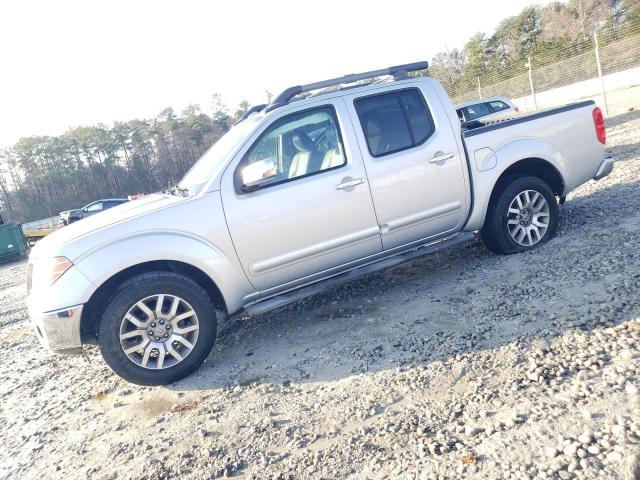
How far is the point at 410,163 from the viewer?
426 centimetres

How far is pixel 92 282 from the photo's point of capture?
3439 mm

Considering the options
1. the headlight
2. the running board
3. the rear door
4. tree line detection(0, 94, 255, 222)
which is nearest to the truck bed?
the rear door

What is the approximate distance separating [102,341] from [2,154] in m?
69.8

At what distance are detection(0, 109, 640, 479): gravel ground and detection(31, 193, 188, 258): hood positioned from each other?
1.21 m

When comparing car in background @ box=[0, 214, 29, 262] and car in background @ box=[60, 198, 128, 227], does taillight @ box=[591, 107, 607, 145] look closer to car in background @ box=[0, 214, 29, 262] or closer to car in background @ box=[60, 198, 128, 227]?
car in background @ box=[0, 214, 29, 262]

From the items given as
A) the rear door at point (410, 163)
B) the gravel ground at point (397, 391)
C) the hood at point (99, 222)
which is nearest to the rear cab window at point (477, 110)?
the gravel ground at point (397, 391)

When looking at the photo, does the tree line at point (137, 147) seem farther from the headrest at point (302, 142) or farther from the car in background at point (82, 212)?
the headrest at point (302, 142)

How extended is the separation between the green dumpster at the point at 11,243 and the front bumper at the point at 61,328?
19943 millimetres

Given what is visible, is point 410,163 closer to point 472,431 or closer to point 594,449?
point 472,431

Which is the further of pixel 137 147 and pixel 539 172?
→ pixel 137 147

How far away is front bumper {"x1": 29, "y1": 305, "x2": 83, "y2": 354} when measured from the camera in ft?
11.2

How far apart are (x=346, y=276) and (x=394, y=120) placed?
155 cm

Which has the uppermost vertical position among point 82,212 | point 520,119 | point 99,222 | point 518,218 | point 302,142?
point 302,142

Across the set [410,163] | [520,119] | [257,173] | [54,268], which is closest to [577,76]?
[520,119]
